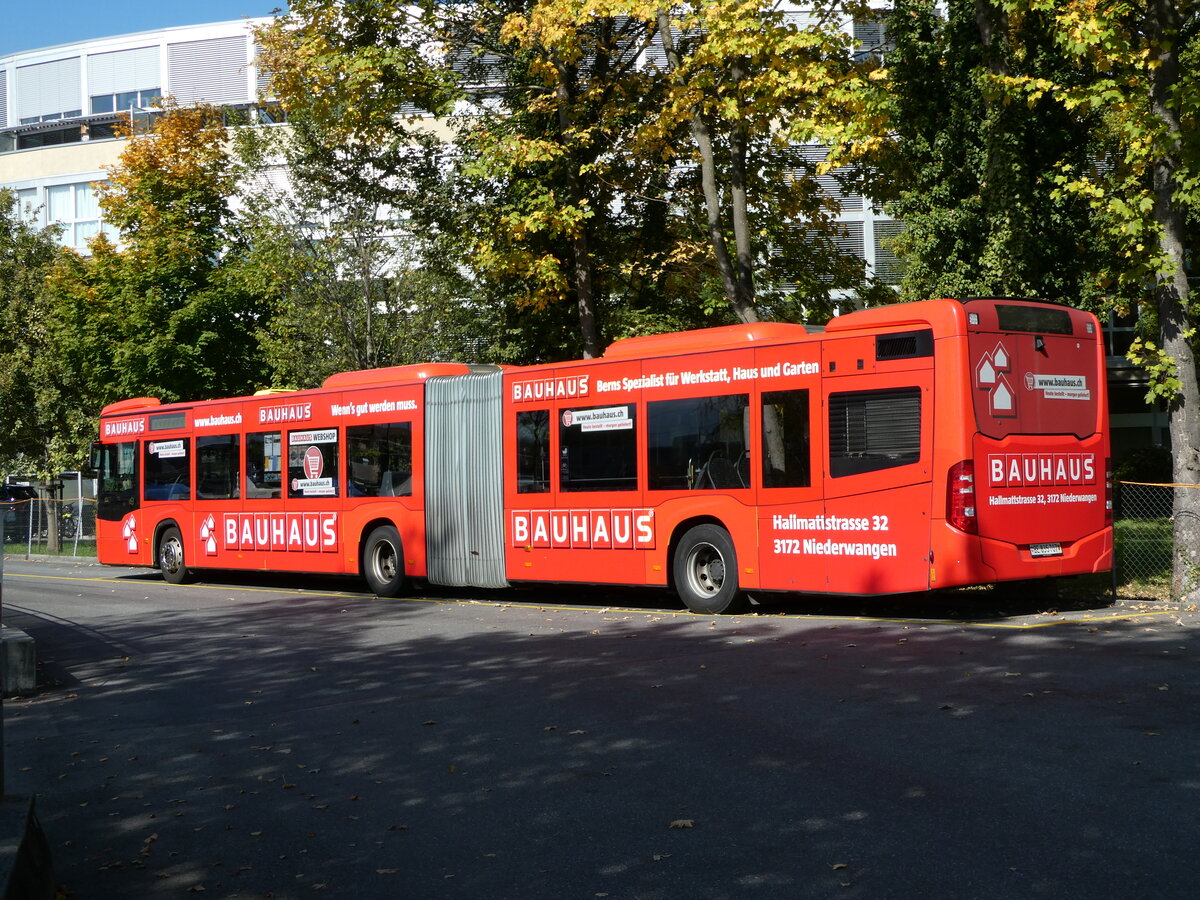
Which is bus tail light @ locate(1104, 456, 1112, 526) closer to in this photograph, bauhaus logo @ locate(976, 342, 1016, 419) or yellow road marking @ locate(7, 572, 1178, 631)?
yellow road marking @ locate(7, 572, 1178, 631)

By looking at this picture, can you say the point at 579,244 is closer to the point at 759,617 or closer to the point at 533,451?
the point at 533,451

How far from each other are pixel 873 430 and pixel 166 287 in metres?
23.2

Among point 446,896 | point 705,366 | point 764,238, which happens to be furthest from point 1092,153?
point 446,896

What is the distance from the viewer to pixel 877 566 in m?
13.2

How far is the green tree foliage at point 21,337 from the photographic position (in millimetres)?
36094

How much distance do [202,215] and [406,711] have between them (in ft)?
86.7

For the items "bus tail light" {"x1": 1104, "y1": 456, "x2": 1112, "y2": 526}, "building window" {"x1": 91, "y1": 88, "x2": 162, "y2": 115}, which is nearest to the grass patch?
"bus tail light" {"x1": 1104, "y1": 456, "x2": 1112, "y2": 526}

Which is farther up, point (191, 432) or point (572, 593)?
point (191, 432)

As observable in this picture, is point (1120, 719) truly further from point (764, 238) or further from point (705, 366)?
point (764, 238)

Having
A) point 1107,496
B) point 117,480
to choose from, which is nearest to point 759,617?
point 1107,496

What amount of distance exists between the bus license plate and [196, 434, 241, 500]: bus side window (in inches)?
545

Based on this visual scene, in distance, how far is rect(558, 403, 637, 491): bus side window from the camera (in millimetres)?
15961


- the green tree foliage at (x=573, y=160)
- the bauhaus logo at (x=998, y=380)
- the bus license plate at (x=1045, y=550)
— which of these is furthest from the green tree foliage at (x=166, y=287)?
the bus license plate at (x=1045, y=550)

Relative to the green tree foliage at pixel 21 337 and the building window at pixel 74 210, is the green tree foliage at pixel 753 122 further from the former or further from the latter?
the building window at pixel 74 210
